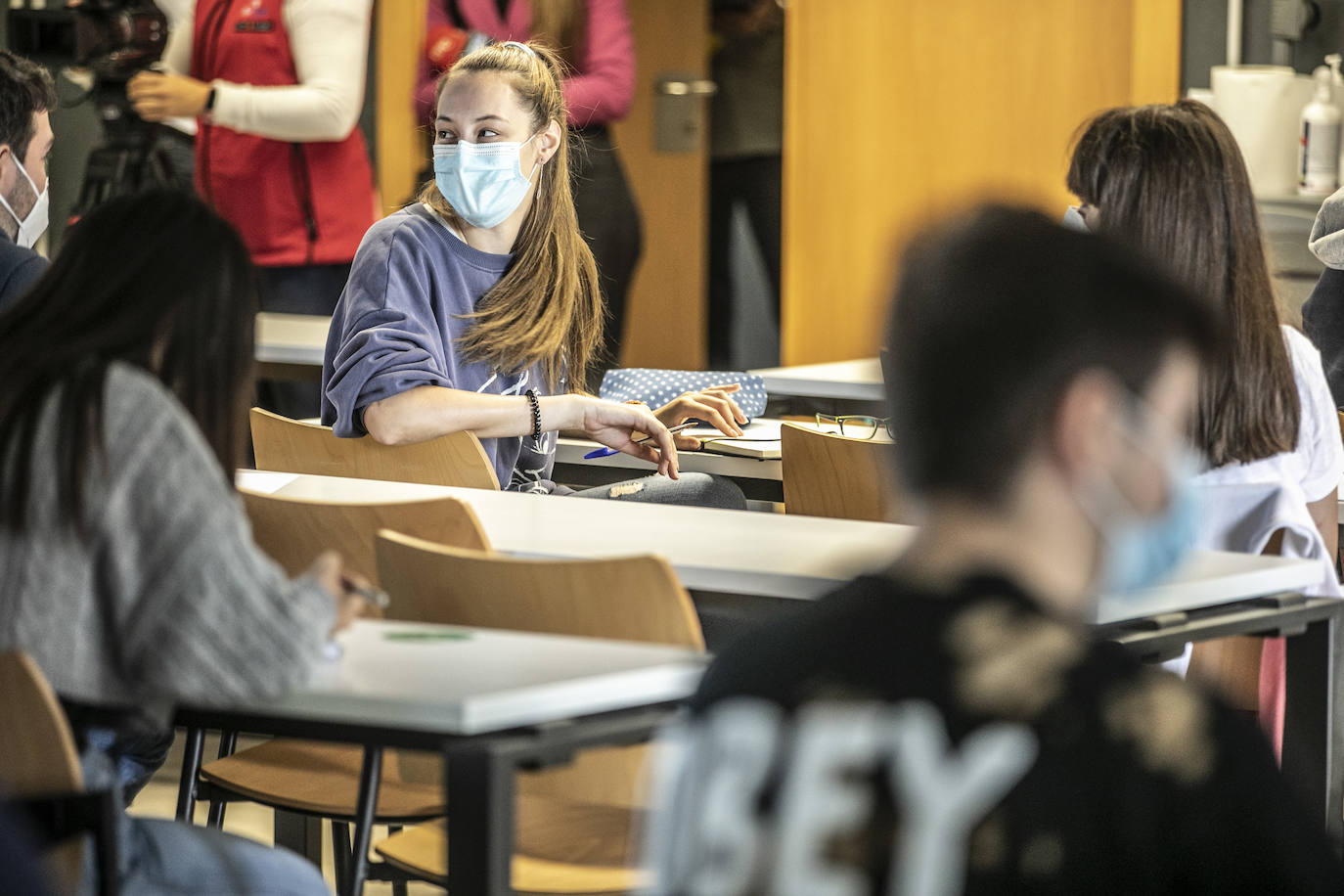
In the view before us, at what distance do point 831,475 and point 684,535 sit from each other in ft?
2.08

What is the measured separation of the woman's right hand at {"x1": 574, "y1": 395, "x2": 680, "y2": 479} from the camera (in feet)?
9.41

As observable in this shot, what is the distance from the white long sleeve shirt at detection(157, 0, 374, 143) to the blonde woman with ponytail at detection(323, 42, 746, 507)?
1.31 metres

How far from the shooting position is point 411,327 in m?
2.87

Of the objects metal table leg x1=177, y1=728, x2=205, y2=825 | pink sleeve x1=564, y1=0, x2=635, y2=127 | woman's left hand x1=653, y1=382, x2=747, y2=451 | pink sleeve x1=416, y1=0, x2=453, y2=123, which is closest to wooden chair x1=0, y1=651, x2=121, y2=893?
metal table leg x1=177, y1=728, x2=205, y2=825

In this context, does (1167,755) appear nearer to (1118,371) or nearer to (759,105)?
(1118,371)

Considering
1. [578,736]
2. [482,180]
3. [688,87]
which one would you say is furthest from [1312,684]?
[688,87]

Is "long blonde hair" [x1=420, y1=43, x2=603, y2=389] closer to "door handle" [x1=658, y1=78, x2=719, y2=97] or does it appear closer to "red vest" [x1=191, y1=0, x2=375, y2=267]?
"red vest" [x1=191, y1=0, x2=375, y2=267]

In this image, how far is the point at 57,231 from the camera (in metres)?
6.88

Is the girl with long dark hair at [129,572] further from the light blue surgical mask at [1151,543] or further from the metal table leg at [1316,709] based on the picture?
the metal table leg at [1316,709]

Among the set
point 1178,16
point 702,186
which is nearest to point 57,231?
point 702,186

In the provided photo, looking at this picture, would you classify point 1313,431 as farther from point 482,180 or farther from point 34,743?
point 34,743

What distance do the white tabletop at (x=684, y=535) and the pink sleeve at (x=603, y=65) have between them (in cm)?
222

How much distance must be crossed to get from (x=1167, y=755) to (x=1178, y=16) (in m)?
4.97

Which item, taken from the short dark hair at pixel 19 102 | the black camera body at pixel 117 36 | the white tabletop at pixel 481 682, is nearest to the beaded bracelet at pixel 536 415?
the short dark hair at pixel 19 102
